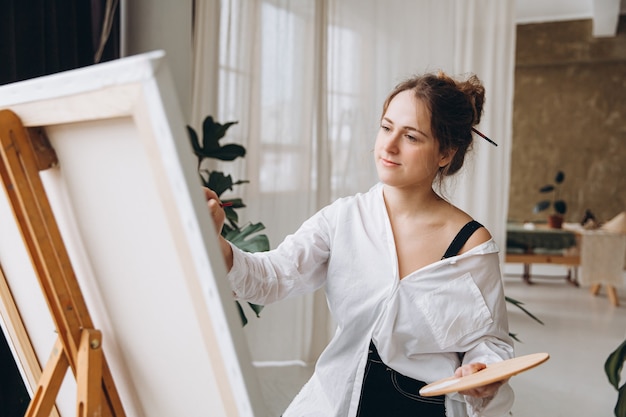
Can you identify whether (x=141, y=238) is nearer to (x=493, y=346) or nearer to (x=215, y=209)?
(x=215, y=209)

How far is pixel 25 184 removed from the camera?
0.72 meters

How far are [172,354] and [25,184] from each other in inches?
10.4

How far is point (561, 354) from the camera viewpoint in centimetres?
418

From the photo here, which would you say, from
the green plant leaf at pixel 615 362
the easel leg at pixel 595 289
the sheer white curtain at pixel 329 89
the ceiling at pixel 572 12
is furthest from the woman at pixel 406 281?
the ceiling at pixel 572 12

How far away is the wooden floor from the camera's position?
3260mm

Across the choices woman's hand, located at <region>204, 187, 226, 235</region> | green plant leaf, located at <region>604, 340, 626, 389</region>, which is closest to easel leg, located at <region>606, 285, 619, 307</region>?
green plant leaf, located at <region>604, 340, 626, 389</region>

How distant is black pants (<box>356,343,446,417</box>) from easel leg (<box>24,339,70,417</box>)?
67cm

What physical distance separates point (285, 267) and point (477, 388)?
451 millimetres

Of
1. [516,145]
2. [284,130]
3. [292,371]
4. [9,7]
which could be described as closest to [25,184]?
[9,7]

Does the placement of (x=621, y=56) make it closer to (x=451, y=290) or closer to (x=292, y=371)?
(x=292, y=371)

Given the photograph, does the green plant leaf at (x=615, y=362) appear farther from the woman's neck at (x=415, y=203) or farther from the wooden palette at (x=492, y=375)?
the wooden palette at (x=492, y=375)

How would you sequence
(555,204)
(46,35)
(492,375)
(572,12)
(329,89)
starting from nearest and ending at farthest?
(492,375), (46,35), (329,89), (555,204), (572,12)

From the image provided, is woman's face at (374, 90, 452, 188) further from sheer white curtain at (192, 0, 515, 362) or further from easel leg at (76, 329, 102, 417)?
sheer white curtain at (192, 0, 515, 362)

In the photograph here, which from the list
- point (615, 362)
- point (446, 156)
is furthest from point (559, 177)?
point (446, 156)
